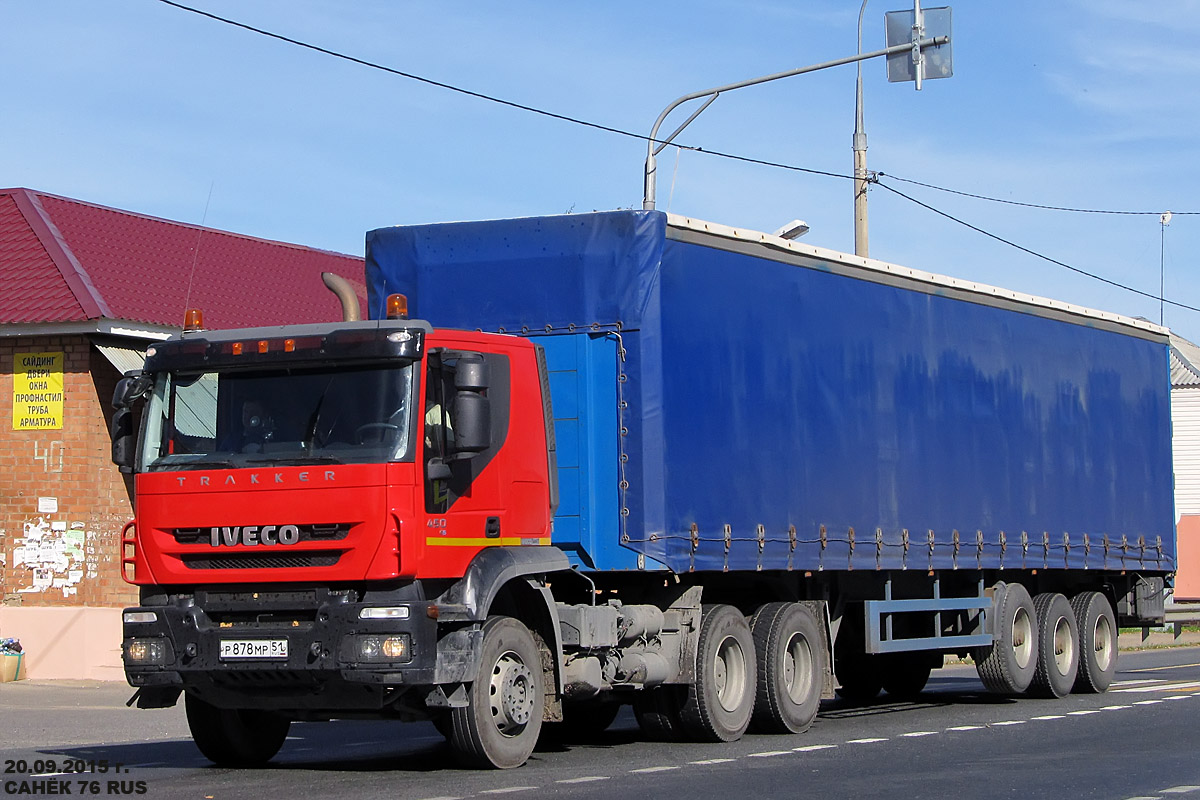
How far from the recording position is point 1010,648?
18062 millimetres

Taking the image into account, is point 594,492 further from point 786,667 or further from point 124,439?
point 124,439

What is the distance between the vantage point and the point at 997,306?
59.8 feet

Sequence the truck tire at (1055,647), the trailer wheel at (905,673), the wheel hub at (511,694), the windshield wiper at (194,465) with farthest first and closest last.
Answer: the trailer wheel at (905,673) → the truck tire at (1055,647) → the wheel hub at (511,694) → the windshield wiper at (194,465)

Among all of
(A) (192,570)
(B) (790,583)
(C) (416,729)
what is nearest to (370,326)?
(A) (192,570)

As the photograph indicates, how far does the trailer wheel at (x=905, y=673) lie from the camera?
18812 mm

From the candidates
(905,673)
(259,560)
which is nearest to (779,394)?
(259,560)

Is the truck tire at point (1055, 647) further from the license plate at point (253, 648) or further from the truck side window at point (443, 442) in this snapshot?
the license plate at point (253, 648)

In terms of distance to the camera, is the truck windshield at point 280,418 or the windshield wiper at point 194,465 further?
the windshield wiper at point 194,465

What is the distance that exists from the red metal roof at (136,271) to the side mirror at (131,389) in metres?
10.1

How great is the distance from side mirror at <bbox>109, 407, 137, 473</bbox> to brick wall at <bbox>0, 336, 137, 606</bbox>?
11.2m

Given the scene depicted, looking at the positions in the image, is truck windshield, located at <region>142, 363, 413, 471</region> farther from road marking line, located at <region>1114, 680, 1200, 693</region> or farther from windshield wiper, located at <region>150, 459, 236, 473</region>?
road marking line, located at <region>1114, 680, 1200, 693</region>

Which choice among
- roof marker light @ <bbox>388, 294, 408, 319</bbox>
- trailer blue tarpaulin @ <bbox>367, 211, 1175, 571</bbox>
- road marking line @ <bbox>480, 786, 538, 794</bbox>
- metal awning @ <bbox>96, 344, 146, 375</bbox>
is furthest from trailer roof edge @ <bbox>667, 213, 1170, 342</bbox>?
metal awning @ <bbox>96, 344, 146, 375</bbox>

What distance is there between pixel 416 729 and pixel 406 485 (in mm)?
6201

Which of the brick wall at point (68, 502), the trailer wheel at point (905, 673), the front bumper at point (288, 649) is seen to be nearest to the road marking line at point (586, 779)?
the front bumper at point (288, 649)
